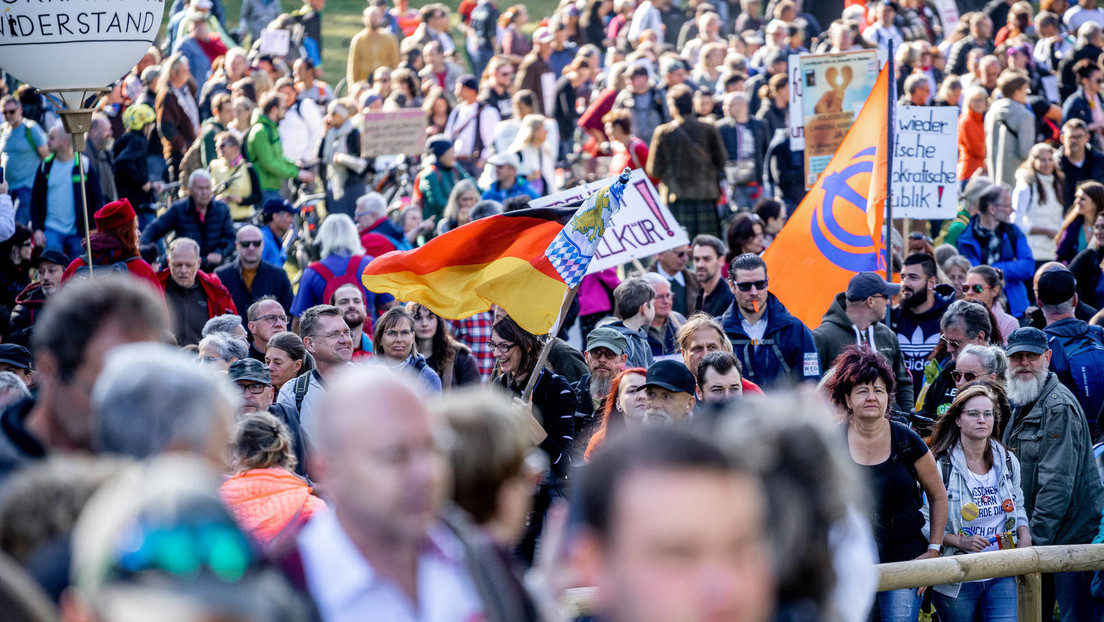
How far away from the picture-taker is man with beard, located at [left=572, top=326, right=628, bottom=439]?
26.4ft

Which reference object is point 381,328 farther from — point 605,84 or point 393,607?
point 605,84

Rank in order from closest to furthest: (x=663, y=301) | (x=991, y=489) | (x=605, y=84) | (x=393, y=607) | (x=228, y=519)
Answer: (x=228, y=519), (x=393, y=607), (x=991, y=489), (x=663, y=301), (x=605, y=84)

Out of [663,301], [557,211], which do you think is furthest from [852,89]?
[557,211]

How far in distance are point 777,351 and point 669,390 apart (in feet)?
8.05

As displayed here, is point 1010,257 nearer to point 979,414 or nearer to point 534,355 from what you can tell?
point 979,414

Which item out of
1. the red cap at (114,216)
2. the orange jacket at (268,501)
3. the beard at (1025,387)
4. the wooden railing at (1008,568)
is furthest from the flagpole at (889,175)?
the orange jacket at (268,501)

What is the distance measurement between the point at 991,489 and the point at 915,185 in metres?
4.64

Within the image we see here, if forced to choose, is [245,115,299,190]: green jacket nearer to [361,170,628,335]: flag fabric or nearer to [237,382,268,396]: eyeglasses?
[361,170,628,335]: flag fabric

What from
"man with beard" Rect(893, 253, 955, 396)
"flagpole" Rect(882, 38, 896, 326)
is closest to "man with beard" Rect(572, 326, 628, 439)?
"flagpole" Rect(882, 38, 896, 326)

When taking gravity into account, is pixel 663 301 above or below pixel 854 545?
below

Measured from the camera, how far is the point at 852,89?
11891 millimetres

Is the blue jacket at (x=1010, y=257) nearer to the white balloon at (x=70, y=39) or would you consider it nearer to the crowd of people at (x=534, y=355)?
the crowd of people at (x=534, y=355)

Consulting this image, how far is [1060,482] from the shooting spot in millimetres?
7406

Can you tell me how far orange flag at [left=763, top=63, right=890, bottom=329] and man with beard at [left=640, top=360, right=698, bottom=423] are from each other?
12.7ft
